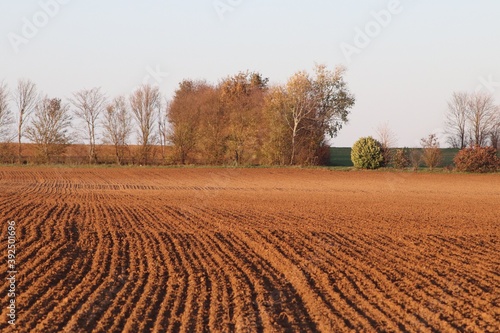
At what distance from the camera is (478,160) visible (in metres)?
54.1

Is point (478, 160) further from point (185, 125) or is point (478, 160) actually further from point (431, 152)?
point (185, 125)

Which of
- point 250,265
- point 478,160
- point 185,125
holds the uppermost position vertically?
point 185,125

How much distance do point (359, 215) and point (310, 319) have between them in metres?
14.5

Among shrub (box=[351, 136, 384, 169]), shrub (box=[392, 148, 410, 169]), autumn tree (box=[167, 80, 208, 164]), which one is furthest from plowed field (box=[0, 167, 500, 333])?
autumn tree (box=[167, 80, 208, 164])

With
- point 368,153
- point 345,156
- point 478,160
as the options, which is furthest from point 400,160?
point 345,156

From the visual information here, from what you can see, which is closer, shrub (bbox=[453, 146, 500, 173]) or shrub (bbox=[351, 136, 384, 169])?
shrub (bbox=[453, 146, 500, 173])

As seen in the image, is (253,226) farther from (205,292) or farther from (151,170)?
(151,170)

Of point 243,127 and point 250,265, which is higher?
point 243,127

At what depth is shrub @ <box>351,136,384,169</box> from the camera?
5603cm

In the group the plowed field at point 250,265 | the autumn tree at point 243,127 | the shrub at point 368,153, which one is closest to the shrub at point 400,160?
the shrub at point 368,153

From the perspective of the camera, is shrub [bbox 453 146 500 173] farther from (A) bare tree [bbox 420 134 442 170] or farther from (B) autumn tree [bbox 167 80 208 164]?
(B) autumn tree [bbox 167 80 208 164]

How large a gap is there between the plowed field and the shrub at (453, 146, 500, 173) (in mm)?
26648

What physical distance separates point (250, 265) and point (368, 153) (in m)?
44.5

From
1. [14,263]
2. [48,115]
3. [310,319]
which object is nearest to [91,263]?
[14,263]
